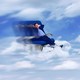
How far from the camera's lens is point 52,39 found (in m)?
83.8

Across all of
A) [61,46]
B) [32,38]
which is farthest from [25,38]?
[61,46]

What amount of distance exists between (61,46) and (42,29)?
4.99m

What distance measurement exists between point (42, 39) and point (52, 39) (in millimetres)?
1962

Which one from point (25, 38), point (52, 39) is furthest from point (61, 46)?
point (25, 38)

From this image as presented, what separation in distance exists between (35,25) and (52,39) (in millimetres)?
4237

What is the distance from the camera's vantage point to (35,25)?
82.8 metres

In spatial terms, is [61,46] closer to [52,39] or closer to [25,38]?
[52,39]

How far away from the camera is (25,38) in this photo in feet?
269

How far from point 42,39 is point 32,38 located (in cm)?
208

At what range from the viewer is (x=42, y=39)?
84.3 metres

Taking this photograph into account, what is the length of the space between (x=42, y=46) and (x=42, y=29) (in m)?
3.22

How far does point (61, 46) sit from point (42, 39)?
384 centimetres

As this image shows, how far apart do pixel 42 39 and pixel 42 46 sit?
1.55 m

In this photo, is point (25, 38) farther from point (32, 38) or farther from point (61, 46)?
point (61, 46)
